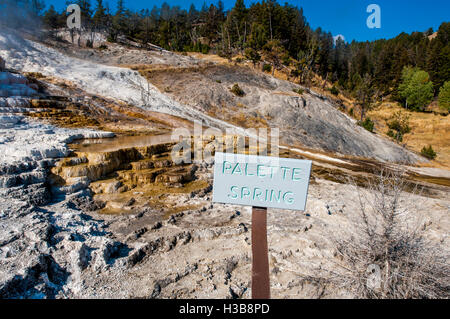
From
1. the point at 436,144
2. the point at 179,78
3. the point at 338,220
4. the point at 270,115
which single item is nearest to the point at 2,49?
the point at 179,78

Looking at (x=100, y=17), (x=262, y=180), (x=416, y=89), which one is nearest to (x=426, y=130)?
(x=416, y=89)

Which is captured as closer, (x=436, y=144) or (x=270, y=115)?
(x=270, y=115)

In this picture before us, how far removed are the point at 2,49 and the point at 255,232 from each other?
32247 millimetres

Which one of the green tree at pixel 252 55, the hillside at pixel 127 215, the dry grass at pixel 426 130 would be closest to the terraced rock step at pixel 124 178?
the hillside at pixel 127 215

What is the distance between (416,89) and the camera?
42.5 meters

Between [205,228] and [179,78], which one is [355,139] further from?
[205,228]

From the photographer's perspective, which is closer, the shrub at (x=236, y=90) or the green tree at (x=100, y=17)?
the shrub at (x=236, y=90)

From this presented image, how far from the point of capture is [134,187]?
966cm

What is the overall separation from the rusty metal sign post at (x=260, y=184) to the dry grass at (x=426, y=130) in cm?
3024

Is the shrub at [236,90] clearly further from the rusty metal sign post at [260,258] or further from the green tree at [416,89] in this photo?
the green tree at [416,89]

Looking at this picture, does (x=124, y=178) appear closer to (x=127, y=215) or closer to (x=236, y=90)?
(x=127, y=215)

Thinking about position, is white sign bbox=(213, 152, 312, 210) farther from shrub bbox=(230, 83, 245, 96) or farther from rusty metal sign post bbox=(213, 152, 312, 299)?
shrub bbox=(230, 83, 245, 96)

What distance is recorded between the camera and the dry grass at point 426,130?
31298 millimetres

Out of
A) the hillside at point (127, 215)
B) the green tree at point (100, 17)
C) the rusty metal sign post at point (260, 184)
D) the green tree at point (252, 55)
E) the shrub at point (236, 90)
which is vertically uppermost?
the green tree at point (100, 17)
